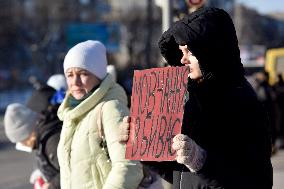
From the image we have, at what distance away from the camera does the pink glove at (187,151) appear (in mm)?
2418

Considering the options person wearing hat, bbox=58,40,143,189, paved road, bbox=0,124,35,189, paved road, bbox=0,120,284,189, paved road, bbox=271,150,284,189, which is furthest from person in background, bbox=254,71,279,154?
person wearing hat, bbox=58,40,143,189

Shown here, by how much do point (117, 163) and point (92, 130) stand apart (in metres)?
0.24

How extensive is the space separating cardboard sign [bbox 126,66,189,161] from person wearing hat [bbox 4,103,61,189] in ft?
5.47

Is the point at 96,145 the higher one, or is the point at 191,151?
the point at 191,151

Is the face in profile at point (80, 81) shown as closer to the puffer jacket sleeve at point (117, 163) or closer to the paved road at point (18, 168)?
the puffer jacket sleeve at point (117, 163)

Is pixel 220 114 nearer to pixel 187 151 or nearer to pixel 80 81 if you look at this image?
pixel 187 151

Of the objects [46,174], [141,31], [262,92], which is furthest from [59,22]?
[46,174]

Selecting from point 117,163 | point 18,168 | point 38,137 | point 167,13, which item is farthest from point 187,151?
point 18,168

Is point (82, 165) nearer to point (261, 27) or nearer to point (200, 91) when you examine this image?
point (200, 91)

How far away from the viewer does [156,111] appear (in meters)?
2.70

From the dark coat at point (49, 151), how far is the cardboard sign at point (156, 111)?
1663 mm

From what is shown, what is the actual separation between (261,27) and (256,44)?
13.1 ft

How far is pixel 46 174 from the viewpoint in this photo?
4.45m

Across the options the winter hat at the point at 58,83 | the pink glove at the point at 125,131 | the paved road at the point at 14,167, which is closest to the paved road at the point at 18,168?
the paved road at the point at 14,167
